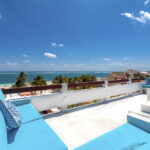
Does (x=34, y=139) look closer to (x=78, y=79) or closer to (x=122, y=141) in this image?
(x=122, y=141)

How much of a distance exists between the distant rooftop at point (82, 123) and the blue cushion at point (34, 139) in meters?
0.65

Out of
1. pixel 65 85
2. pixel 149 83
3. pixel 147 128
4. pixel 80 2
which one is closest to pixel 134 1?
pixel 80 2

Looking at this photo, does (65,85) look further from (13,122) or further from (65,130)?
(13,122)

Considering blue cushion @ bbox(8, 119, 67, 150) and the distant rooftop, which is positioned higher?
blue cushion @ bbox(8, 119, 67, 150)

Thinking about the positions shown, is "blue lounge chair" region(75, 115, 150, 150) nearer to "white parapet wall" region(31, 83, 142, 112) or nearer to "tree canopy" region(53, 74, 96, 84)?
"white parapet wall" region(31, 83, 142, 112)

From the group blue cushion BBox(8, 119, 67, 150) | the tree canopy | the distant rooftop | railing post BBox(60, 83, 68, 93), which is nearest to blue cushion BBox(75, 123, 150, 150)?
blue cushion BBox(8, 119, 67, 150)

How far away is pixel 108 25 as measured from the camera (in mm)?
7422

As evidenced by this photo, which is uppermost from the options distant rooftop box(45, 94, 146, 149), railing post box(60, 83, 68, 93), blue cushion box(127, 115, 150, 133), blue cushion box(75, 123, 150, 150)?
railing post box(60, 83, 68, 93)

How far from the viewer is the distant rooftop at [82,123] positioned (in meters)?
1.78

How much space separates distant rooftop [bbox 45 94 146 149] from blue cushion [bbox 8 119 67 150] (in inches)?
25.6

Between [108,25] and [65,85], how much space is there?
263 inches

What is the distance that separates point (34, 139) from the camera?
3.55 feet

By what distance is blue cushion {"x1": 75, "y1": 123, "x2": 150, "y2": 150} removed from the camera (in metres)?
1.00

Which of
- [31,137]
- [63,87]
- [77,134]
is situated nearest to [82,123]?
[77,134]
